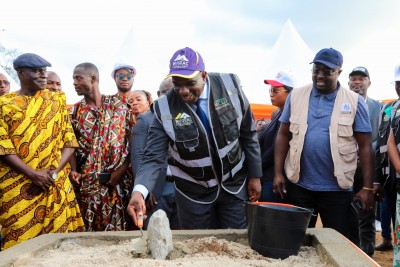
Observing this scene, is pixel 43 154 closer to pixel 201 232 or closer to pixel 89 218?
pixel 89 218

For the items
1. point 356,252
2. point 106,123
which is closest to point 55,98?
point 106,123

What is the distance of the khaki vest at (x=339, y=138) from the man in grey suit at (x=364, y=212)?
Result: 43cm

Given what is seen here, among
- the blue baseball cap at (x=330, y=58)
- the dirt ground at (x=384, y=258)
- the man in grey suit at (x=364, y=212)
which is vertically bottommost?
the dirt ground at (x=384, y=258)

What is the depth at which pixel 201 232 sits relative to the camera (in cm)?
281

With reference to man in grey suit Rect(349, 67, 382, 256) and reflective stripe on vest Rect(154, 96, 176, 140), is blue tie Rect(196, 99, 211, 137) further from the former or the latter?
man in grey suit Rect(349, 67, 382, 256)

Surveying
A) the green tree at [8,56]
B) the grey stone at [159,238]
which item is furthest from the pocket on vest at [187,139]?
the green tree at [8,56]

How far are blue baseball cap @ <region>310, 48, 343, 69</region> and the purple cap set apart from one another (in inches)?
Answer: 40.0

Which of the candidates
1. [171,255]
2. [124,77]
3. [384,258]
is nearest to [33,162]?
[171,255]

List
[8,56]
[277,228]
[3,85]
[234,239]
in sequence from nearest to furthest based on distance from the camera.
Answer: [277,228] < [234,239] < [3,85] < [8,56]

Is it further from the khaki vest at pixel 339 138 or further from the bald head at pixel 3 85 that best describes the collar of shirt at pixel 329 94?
the bald head at pixel 3 85

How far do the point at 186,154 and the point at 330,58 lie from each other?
4.27ft

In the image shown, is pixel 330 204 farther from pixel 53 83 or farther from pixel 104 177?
pixel 53 83

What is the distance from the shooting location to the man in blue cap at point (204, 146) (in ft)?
9.59

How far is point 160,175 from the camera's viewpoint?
159 inches
